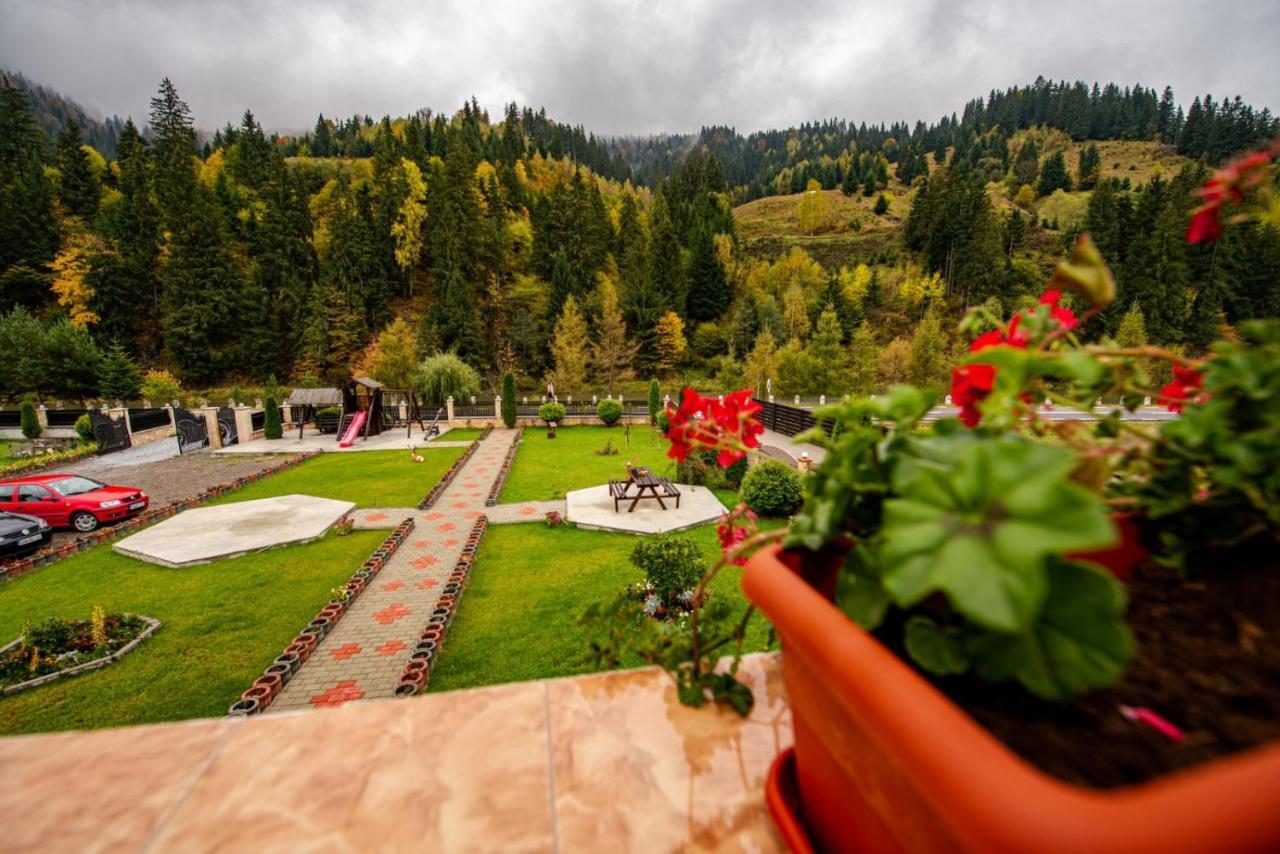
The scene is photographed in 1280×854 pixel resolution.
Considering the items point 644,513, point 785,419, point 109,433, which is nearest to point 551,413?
point 785,419

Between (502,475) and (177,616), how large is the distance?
6635 millimetres

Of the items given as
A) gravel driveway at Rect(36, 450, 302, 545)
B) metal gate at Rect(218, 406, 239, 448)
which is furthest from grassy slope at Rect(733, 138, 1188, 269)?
gravel driveway at Rect(36, 450, 302, 545)

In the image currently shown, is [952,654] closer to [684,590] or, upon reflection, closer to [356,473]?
[684,590]

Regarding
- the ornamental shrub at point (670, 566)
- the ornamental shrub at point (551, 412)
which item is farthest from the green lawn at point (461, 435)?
the ornamental shrub at point (670, 566)

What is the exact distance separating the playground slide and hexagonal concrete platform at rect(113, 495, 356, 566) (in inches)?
290

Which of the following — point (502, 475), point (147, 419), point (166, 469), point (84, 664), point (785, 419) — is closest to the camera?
point (84, 664)

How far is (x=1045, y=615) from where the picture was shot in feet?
1.54

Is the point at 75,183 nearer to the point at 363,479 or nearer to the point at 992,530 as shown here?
the point at 363,479

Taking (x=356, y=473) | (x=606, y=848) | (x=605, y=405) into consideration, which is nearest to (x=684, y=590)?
(x=606, y=848)

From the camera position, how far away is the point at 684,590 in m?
5.32

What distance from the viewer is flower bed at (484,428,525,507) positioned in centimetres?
1002

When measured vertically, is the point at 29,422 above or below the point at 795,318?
below

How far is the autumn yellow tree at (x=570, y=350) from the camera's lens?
31636 mm

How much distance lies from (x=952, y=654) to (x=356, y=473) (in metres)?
14.4
